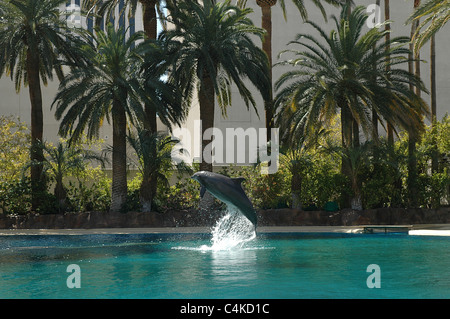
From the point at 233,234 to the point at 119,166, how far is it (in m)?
8.58

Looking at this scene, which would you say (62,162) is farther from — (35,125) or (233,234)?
(233,234)

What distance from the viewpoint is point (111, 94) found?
85.1 feet

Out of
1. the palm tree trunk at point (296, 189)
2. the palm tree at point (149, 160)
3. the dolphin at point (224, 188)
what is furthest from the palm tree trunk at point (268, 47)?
the dolphin at point (224, 188)

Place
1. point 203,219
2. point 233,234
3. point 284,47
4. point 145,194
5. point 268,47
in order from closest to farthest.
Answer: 1. point 233,234
2. point 203,219
3. point 145,194
4. point 268,47
5. point 284,47

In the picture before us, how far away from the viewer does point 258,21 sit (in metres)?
39.4

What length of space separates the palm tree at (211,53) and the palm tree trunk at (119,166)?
Answer: 9.83 feet

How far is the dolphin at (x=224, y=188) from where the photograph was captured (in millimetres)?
14805

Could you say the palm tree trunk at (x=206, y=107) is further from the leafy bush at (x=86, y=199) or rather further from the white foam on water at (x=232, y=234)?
the leafy bush at (x=86, y=199)

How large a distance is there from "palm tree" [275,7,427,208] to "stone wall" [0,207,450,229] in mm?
2319

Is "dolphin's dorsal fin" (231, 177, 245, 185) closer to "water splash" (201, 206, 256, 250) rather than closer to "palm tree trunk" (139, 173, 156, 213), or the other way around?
"water splash" (201, 206, 256, 250)

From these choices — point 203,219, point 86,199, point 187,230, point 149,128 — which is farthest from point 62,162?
point 187,230

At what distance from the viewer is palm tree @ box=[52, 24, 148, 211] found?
25.5 meters

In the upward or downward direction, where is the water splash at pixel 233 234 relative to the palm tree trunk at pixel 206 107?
downward
